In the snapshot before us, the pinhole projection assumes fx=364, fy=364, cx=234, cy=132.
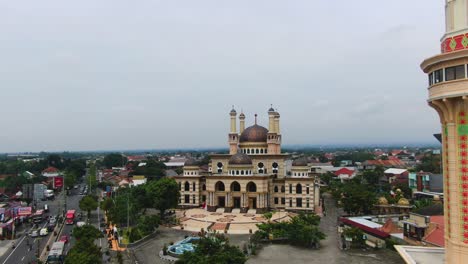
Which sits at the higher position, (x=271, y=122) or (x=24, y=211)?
(x=271, y=122)

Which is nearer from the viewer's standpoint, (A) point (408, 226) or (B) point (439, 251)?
(B) point (439, 251)

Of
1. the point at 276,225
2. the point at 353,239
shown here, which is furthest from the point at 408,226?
the point at 276,225

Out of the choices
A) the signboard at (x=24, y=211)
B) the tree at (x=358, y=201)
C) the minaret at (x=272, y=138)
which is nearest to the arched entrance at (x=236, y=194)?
the minaret at (x=272, y=138)

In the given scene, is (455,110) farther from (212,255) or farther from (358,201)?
(358,201)

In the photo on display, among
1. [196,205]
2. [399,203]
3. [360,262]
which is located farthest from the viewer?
[196,205]

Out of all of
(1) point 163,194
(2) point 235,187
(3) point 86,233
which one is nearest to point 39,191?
(1) point 163,194

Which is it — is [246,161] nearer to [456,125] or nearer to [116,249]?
[116,249]
